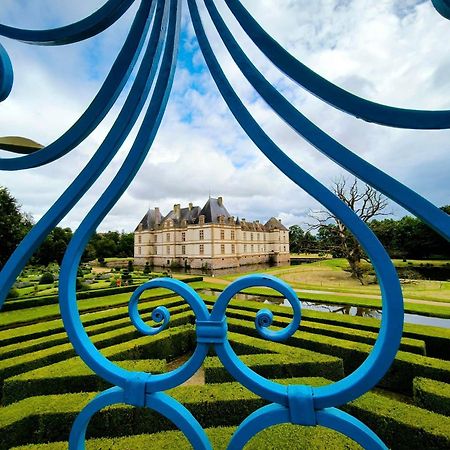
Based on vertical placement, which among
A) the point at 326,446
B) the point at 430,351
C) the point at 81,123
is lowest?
the point at 430,351

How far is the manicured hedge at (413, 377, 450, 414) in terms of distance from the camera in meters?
4.16

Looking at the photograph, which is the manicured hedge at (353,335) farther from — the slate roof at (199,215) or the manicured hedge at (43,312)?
the slate roof at (199,215)

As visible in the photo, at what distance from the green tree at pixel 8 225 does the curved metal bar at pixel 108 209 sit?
903 inches

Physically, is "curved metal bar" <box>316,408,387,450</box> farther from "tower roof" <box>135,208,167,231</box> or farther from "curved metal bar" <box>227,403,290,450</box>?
"tower roof" <box>135,208,167,231</box>

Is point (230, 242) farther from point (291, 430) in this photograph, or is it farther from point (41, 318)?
point (291, 430)

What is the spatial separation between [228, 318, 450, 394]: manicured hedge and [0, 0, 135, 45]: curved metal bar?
6750 mm

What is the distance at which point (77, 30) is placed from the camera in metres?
1.15

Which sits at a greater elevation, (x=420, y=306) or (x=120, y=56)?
(x=120, y=56)

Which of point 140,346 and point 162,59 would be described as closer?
point 162,59

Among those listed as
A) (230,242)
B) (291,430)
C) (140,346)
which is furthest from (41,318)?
(230,242)

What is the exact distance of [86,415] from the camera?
1.05 metres

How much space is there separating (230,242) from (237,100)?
116 ft

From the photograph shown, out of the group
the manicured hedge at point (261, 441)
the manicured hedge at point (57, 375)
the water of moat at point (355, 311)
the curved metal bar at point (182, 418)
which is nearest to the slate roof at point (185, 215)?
the water of moat at point (355, 311)

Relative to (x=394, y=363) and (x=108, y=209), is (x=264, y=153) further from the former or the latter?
(x=394, y=363)
